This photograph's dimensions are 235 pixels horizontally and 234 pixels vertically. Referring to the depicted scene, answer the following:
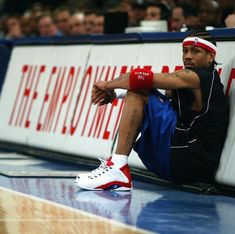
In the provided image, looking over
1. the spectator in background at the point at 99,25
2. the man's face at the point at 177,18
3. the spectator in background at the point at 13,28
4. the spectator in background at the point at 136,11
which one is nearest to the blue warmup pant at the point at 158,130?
the man's face at the point at 177,18

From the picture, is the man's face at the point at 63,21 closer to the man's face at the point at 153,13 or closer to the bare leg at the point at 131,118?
the man's face at the point at 153,13

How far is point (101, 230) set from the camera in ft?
21.3

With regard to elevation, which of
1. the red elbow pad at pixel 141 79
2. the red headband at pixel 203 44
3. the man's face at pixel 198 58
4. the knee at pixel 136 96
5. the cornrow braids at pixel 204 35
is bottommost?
the knee at pixel 136 96

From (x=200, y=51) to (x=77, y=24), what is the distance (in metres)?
8.04

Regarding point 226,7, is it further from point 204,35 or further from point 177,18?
point 204,35

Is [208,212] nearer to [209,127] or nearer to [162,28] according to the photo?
[209,127]

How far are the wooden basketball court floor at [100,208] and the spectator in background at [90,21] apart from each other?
19.3ft

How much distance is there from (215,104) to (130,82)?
2.58ft

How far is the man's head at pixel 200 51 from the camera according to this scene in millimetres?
8582

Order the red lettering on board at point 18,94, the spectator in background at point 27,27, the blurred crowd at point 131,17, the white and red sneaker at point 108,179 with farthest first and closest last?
the spectator in background at point 27,27 < the red lettering on board at point 18,94 < the blurred crowd at point 131,17 < the white and red sneaker at point 108,179

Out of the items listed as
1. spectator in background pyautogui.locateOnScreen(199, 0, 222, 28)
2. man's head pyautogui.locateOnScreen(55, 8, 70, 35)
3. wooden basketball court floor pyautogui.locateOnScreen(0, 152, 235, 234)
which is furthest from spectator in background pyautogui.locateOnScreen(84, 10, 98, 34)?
wooden basketball court floor pyautogui.locateOnScreen(0, 152, 235, 234)

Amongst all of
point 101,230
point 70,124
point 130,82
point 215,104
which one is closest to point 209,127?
point 215,104

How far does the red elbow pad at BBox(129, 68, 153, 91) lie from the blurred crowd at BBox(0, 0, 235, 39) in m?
1.67

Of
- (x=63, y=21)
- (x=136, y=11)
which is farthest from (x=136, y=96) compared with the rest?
(x=63, y=21)
